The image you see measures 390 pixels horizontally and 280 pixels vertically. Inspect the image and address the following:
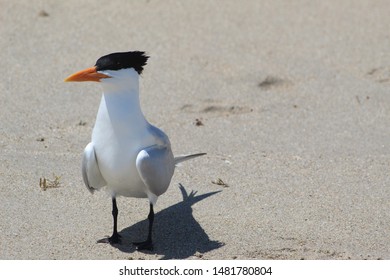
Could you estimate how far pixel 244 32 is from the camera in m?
8.35

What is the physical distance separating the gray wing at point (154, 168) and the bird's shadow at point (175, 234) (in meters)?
0.28

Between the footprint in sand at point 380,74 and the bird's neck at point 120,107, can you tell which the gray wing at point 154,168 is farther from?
the footprint in sand at point 380,74

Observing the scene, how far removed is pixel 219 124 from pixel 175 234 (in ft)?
5.97

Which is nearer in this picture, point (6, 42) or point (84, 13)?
point (6, 42)

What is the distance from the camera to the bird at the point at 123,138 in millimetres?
4762

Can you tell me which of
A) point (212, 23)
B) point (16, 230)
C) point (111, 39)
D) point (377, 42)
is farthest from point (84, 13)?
point (16, 230)

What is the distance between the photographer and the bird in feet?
15.6

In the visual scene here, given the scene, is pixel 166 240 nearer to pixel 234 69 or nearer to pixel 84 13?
pixel 234 69

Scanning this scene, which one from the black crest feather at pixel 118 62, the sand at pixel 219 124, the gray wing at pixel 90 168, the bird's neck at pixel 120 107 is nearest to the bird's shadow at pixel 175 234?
the sand at pixel 219 124

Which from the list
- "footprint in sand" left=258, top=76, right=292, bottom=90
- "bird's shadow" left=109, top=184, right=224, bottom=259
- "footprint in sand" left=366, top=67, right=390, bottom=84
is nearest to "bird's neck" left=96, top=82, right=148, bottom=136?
"bird's shadow" left=109, top=184, right=224, bottom=259

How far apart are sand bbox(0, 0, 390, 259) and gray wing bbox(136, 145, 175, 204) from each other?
1.23 feet

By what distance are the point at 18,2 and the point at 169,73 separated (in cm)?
202

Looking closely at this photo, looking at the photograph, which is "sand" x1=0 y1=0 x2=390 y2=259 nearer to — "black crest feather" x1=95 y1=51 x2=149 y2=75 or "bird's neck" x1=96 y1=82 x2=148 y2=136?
"bird's neck" x1=96 y1=82 x2=148 y2=136

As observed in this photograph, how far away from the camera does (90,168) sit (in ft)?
16.1
